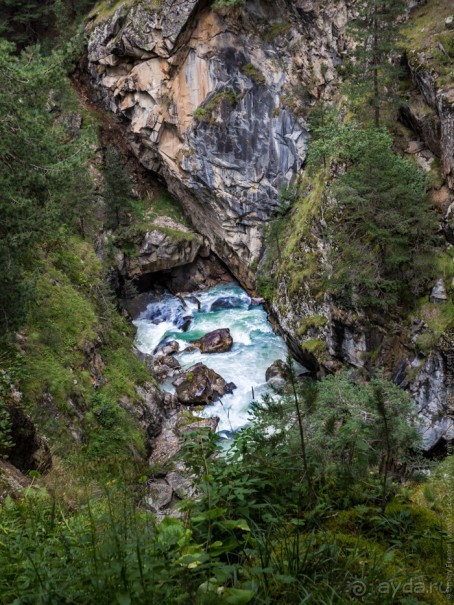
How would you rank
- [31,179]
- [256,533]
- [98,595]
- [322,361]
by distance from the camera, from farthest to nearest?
1. [322,361]
2. [31,179]
3. [256,533]
4. [98,595]

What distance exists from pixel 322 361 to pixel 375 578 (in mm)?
13543

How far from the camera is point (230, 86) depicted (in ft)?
77.4

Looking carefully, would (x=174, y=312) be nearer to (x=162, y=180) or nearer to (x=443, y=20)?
(x=162, y=180)

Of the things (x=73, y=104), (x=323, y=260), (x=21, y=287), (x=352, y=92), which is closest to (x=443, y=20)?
(x=352, y=92)

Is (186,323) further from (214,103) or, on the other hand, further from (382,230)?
(382,230)

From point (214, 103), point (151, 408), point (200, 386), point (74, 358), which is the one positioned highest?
point (214, 103)

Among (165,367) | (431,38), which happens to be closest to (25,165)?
(165,367)

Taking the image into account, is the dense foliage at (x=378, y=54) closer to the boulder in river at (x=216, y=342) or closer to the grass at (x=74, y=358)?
the boulder in river at (x=216, y=342)

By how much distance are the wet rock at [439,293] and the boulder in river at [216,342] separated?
957cm

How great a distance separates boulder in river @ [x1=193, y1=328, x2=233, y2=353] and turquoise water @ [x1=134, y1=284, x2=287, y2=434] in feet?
0.85

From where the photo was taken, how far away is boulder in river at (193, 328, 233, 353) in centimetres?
1984

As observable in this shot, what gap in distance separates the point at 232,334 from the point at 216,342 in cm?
149

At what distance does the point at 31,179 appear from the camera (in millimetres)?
8453

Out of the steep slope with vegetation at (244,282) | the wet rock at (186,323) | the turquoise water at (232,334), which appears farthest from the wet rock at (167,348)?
the steep slope with vegetation at (244,282)
